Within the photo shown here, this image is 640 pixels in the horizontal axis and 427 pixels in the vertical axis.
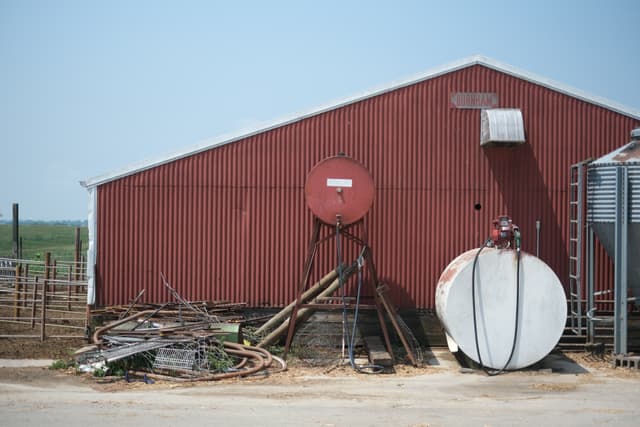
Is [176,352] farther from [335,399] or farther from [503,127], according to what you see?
[503,127]

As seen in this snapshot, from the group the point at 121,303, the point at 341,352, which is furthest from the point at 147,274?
the point at 341,352

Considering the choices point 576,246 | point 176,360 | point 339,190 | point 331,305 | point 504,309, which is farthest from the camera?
point 576,246

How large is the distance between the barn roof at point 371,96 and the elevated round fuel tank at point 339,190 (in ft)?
7.58

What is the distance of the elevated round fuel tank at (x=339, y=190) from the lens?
14.2m

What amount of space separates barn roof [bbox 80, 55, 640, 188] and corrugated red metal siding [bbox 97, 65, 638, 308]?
0.45 ft

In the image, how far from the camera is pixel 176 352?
12688 millimetres

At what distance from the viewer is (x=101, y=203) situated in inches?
627

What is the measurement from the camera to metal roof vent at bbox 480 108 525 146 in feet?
50.8

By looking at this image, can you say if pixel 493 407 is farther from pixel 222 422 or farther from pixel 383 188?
pixel 383 188

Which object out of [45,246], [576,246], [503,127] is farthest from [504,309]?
[45,246]

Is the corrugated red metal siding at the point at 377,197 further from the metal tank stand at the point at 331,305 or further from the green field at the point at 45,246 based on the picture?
the green field at the point at 45,246

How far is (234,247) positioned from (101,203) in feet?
10.5

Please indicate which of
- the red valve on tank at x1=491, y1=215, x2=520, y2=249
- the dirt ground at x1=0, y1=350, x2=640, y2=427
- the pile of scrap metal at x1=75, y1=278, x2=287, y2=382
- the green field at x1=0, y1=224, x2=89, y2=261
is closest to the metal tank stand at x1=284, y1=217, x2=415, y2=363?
the dirt ground at x1=0, y1=350, x2=640, y2=427

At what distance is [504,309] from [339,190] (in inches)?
159
